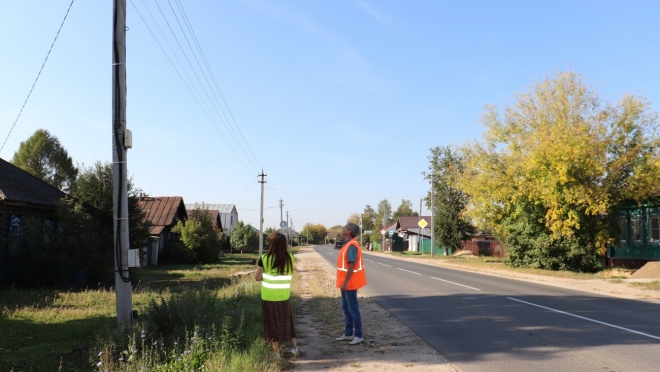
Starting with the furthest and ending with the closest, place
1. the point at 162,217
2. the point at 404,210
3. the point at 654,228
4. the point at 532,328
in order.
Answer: the point at 404,210, the point at 162,217, the point at 654,228, the point at 532,328

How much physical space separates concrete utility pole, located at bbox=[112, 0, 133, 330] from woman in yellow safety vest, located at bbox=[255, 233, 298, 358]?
7.12ft

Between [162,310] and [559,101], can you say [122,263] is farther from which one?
[559,101]

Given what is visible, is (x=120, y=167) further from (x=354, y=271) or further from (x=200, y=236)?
(x=200, y=236)

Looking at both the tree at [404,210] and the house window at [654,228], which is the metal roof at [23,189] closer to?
the house window at [654,228]

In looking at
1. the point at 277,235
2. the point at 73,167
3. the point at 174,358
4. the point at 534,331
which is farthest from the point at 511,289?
the point at 73,167

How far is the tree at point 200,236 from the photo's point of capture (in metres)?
36.3

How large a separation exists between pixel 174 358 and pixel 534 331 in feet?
19.9

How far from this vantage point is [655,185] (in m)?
25.8

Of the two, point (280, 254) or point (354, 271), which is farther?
point (354, 271)

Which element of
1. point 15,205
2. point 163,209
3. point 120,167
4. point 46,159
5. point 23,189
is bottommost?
point 15,205

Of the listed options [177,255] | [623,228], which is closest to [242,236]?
[177,255]

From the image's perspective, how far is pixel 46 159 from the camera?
49.6 metres

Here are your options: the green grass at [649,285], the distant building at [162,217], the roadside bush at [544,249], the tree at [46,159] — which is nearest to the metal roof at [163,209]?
the distant building at [162,217]

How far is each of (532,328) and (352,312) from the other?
3538 millimetres
